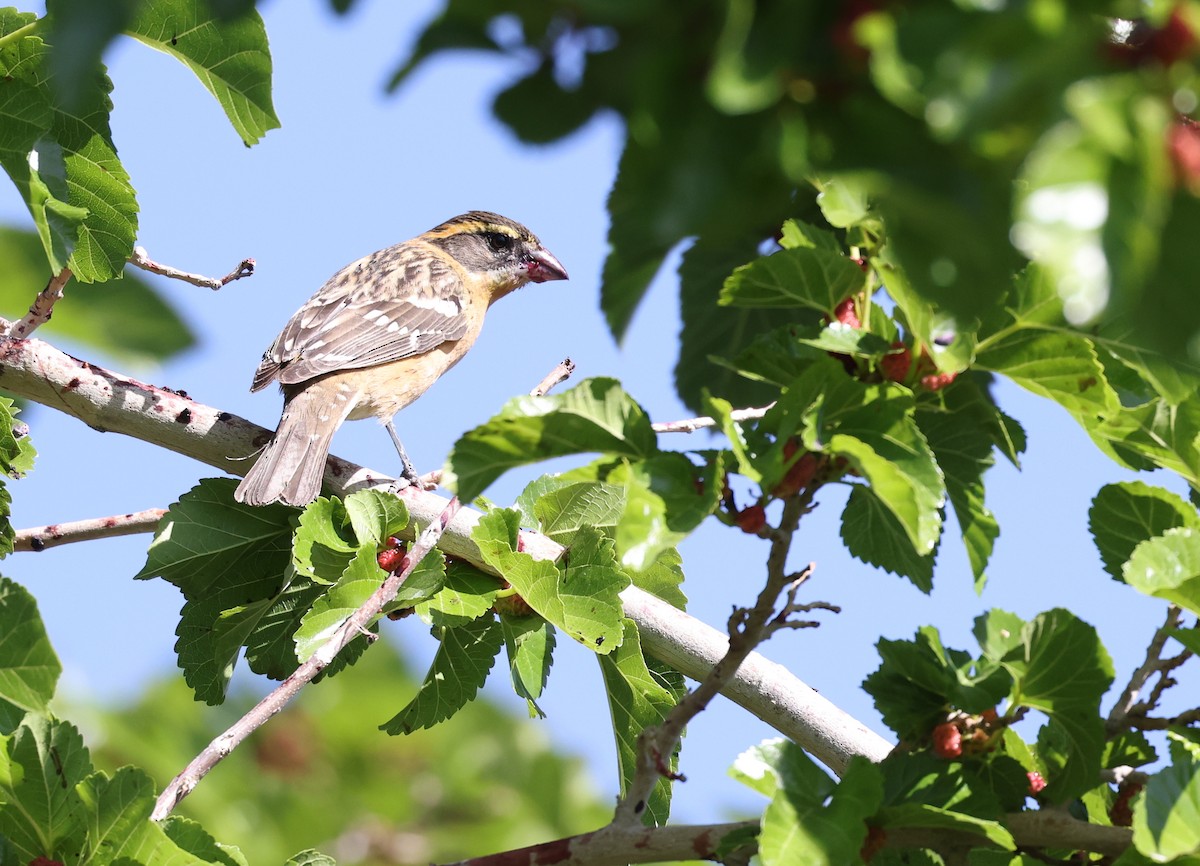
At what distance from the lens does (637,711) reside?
10.9ft

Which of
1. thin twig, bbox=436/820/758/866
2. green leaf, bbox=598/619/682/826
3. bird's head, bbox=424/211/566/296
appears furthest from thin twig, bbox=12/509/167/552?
bird's head, bbox=424/211/566/296

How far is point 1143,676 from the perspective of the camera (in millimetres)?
2564

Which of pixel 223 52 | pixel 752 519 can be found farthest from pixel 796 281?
pixel 223 52

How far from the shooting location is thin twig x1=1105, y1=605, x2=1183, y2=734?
2518 mm

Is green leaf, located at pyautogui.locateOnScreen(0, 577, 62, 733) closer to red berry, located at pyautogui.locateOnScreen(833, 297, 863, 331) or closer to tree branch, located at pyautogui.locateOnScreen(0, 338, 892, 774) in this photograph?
tree branch, located at pyautogui.locateOnScreen(0, 338, 892, 774)

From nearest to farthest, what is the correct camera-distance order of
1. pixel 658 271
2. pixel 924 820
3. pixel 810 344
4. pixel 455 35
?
pixel 455 35, pixel 658 271, pixel 810 344, pixel 924 820

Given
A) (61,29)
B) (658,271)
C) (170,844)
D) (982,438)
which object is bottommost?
(170,844)

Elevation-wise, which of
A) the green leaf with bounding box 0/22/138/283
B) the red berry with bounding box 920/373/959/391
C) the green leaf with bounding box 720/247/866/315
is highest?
the green leaf with bounding box 0/22/138/283

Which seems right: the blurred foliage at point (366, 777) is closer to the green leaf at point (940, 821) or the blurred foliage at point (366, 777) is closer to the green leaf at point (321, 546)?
the green leaf at point (321, 546)

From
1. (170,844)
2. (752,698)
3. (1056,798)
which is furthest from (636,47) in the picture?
(752,698)

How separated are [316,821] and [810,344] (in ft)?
6.83

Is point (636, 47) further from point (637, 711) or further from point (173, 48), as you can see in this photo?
point (173, 48)

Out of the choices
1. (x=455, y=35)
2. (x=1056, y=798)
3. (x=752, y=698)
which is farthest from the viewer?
(x=752, y=698)

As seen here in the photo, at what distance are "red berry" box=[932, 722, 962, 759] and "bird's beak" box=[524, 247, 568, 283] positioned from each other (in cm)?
656
